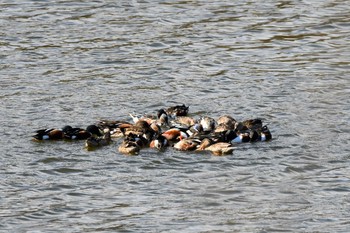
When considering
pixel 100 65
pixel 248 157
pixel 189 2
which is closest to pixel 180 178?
pixel 248 157

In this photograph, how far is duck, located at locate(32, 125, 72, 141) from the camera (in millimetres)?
14234

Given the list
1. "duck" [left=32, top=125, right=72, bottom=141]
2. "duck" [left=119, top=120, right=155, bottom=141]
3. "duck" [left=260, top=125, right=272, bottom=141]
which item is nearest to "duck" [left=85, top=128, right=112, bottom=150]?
"duck" [left=119, top=120, right=155, bottom=141]

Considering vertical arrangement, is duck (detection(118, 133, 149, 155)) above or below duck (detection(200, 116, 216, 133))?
above

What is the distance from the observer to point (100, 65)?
730 inches

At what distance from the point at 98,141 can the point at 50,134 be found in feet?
2.19

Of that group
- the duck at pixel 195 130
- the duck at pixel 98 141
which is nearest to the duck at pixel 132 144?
the duck at pixel 98 141

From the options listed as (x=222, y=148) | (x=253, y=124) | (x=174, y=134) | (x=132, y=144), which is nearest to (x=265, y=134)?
(x=253, y=124)

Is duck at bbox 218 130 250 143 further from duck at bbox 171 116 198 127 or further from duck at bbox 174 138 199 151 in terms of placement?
duck at bbox 171 116 198 127

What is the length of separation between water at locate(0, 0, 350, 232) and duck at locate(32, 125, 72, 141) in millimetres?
90

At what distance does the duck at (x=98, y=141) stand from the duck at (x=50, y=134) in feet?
1.27

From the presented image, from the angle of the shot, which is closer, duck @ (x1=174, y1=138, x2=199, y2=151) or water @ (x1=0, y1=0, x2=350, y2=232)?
water @ (x1=0, y1=0, x2=350, y2=232)

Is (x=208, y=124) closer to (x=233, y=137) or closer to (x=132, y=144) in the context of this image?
(x=233, y=137)

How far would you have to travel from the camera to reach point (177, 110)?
15.3 metres

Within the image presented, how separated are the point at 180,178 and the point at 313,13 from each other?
381 inches
